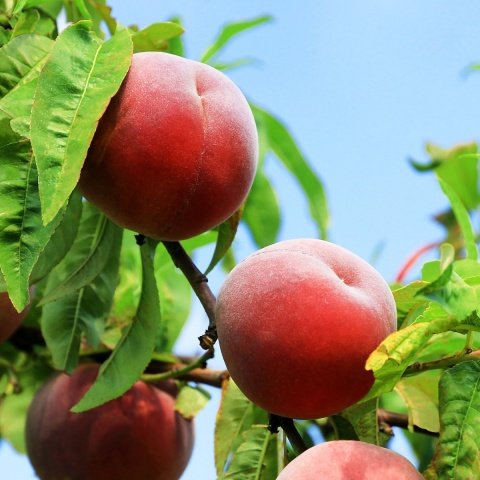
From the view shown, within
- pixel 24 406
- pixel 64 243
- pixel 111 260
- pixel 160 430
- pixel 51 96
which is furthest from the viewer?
pixel 24 406

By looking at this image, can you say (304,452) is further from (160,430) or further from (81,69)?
(160,430)

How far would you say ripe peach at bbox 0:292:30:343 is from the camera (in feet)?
5.07

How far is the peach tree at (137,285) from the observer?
0.97 meters

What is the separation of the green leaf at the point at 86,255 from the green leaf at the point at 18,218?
31cm

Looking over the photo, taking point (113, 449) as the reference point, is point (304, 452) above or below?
above

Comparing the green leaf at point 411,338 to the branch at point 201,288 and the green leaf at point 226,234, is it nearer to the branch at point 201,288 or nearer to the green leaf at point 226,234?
the branch at point 201,288

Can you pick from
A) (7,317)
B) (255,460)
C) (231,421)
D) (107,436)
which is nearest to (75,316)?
(7,317)

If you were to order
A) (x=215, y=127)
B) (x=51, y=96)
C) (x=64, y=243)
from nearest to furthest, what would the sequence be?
(x=51, y=96)
(x=215, y=127)
(x=64, y=243)

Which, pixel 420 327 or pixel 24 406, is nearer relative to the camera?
pixel 420 327

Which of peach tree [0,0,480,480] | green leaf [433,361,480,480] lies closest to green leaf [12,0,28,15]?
peach tree [0,0,480,480]

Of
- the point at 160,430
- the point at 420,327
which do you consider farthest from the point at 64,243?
the point at 420,327

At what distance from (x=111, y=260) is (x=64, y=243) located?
175mm

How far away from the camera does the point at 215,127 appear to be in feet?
3.82

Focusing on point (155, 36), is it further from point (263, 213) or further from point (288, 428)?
point (263, 213)
